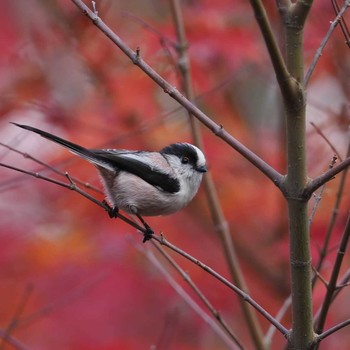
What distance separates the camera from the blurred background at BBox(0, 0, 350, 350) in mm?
4117

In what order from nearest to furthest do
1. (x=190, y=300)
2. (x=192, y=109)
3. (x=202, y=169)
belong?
1. (x=192, y=109)
2. (x=190, y=300)
3. (x=202, y=169)

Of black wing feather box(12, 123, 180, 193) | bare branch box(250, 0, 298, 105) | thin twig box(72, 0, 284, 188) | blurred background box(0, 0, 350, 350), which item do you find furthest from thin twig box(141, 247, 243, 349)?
blurred background box(0, 0, 350, 350)

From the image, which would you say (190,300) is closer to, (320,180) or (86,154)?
(86,154)

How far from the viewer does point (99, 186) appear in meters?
4.21

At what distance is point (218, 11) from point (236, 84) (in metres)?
0.82

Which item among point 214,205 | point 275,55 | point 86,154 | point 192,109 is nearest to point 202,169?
point 214,205

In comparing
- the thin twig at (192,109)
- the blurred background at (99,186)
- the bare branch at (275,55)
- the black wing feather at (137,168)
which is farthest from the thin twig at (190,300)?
the blurred background at (99,186)

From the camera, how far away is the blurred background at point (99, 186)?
4117mm

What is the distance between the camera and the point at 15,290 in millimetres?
4129

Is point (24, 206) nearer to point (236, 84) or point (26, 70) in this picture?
point (26, 70)

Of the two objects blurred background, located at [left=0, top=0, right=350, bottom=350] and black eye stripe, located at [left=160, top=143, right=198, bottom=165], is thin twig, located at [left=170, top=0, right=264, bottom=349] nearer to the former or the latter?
black eye stripe, located at [left=160, top=143, right=198, bottom=165]

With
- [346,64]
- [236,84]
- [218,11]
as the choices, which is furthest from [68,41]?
[346,64]

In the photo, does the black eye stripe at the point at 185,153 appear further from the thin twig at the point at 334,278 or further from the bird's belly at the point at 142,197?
the thin twig at the point at 334,278

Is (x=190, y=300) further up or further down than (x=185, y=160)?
further down
